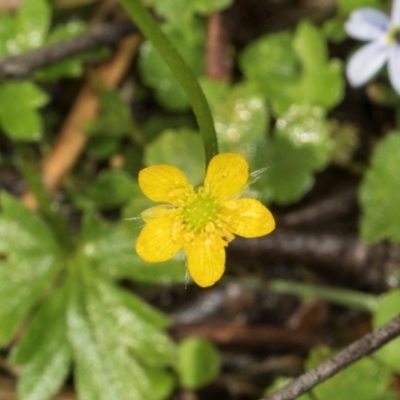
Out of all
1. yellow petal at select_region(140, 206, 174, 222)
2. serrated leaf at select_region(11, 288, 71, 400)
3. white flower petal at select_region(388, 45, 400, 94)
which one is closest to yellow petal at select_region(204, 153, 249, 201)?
yellow petal at select_region(140, 206, 174, 222)

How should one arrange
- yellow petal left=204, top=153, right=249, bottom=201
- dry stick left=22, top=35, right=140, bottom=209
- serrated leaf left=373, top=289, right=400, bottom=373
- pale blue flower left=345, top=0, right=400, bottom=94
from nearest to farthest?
yellow petal left=204, top=153, right=249, bottom=201 → serrated leaf left=373, top=289, right=400, bottom=373 → pale blue flower left=345, top=0, right=400, bottom=94 → dry stick left=22, top=35, right=140, bottom=209

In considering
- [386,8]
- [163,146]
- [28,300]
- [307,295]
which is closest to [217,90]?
[163,146]

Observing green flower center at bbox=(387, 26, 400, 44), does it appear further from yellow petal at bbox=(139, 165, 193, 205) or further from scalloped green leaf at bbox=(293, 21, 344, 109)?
yellow petal at bbox=(139, 165, 193, 205)

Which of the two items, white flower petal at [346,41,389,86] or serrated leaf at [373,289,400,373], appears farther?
white flower petal at [346,41,389,86]

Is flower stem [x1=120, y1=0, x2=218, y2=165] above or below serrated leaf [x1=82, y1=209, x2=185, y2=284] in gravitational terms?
above

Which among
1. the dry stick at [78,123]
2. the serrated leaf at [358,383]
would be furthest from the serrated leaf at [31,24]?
the serrated leaf at [358,383]

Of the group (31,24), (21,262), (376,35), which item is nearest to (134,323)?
(21,262)

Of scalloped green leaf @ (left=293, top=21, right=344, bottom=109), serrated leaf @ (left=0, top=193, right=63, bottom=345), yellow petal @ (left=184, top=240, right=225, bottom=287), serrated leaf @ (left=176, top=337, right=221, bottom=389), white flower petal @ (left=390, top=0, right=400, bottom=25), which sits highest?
yellow petal @ (left=184, top=240, right=225, bottom=287)
